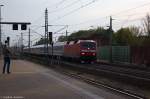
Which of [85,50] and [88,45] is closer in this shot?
[85,50]

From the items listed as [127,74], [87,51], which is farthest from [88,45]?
[127,74]

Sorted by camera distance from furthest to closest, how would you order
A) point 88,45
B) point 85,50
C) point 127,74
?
point 88,45, point 85,50, point 127,74

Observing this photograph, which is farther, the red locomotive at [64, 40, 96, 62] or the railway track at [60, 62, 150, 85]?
the red locomotive at [64, 40, 96, 62]

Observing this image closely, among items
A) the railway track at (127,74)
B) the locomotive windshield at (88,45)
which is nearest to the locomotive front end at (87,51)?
the locomotive windshield at (88,45)

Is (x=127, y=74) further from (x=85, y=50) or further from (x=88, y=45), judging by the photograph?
(x=88, y=45)

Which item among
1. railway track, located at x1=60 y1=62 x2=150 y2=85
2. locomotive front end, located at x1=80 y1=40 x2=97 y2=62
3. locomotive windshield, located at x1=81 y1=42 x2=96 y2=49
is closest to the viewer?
railway track, located at x1=60 y1=62 x2=150 y2=85

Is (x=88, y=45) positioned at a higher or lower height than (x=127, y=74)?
higher

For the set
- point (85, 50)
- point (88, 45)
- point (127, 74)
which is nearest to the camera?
point (127, 74)

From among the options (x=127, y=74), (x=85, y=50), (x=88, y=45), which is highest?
(x=88, y=45)

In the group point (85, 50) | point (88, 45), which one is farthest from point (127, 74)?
point (88, 45)

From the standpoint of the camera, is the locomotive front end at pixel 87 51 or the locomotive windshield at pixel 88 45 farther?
the locomotive windshield at pixel 88 45

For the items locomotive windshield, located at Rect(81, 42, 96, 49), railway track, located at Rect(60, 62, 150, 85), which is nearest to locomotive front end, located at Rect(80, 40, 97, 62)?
locomotive windshield, located at Rect(81, 42, 96, 49)

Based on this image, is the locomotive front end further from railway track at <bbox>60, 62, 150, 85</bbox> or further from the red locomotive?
railway track at <bbox>60, 62, 150, 85</bbox>

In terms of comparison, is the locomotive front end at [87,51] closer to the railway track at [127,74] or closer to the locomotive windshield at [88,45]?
the locomotive windshield at [88,45]
